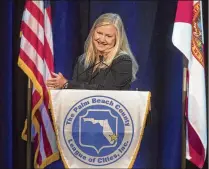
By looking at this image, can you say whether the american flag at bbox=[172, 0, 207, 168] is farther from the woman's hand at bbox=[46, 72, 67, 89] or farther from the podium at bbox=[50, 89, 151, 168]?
the woman's hand at bbox=[46, 72, 67, 89]

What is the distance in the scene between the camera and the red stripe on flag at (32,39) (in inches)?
108

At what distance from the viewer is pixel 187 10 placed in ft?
8.93

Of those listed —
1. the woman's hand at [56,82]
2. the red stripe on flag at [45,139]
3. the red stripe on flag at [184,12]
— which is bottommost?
the red stripe on flag at [45,139]

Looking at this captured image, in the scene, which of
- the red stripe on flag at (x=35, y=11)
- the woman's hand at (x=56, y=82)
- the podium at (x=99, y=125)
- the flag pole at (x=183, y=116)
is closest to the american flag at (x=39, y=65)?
the red stripe on flag at (x=35, y=11)

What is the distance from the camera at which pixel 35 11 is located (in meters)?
2.77

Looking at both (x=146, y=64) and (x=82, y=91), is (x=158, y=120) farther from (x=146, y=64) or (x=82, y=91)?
(x=82, y=91)

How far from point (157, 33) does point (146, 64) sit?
0.74ft

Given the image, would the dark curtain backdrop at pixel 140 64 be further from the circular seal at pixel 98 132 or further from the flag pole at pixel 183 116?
the circular seal at pixel 98 132

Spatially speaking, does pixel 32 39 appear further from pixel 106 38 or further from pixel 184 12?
pixel 184 12

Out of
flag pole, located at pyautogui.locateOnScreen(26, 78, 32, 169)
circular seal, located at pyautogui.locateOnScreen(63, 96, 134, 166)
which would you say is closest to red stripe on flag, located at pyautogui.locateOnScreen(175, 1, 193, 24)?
circular seal, located at pyautogui.locateOnScreen(63, 96, 134, 166)

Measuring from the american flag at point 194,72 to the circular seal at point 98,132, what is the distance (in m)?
0.51

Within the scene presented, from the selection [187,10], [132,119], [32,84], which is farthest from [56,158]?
[187,10]

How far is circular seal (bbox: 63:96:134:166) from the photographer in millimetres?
2388

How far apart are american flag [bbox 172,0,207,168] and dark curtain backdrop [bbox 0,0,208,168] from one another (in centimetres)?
20
